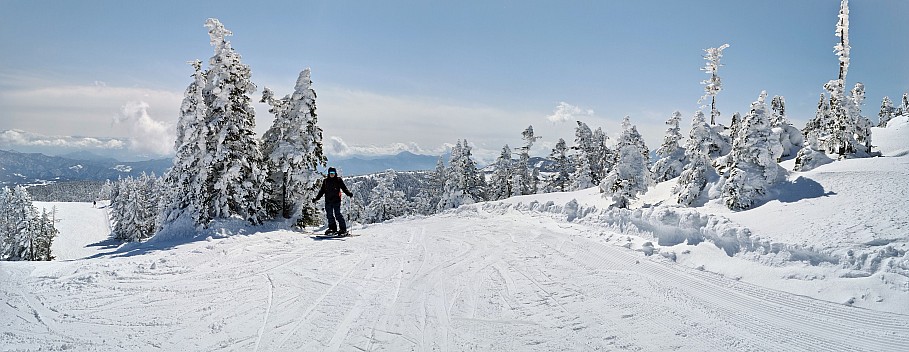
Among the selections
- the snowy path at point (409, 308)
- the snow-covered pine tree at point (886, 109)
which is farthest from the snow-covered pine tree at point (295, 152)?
the snow-covered pine tree at point (886, 109)

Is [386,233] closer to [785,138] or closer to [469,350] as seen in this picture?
[469,350]

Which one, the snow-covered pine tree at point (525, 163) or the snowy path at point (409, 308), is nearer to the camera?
the snowy path at point (409, 308)

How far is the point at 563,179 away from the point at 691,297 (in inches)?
1874

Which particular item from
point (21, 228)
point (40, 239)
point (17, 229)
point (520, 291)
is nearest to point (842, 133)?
point (520, 291)

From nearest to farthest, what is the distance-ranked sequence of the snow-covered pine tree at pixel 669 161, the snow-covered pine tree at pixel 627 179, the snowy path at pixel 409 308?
the snowy path at pixel 409 308 → the snow-covered pine tree at pixel 627 179 → the snow-covered pine tree at pixel 669 161

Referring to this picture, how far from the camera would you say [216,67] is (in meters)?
16.7

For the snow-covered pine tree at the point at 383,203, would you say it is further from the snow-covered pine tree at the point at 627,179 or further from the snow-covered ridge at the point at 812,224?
the snow-covered ridge at the point at 812,224

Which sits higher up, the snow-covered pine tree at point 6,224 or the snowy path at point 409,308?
the snowy path at point 409,308

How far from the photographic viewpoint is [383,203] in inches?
1944

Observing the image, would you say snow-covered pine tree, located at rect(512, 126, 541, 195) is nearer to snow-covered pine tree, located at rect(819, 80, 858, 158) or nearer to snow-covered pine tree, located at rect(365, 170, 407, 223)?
snow-covered pine tree, located at rect(365, 170, 407, 223)

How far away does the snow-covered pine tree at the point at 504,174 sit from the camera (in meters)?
51.0

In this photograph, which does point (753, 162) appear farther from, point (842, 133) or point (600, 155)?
point (600, 155)

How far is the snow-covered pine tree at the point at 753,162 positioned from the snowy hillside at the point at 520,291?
268 centimetres

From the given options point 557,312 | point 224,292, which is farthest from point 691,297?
point 224,292
